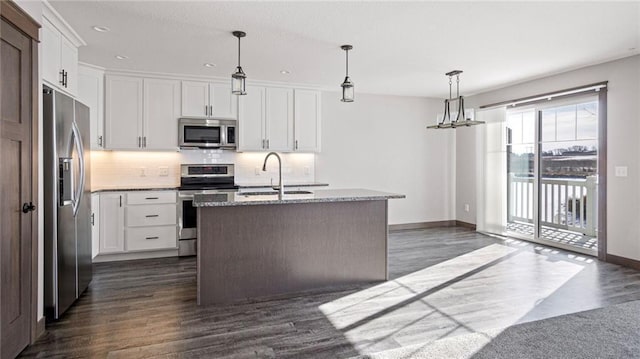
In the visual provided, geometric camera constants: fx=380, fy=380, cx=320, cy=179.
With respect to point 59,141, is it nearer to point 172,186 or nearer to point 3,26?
point 3,26

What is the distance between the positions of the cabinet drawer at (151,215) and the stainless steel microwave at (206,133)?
926 millimetres

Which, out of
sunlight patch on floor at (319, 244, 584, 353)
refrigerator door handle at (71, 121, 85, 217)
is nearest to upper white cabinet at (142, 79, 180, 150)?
refrigerator door handle at (71, 121, 85, 217)

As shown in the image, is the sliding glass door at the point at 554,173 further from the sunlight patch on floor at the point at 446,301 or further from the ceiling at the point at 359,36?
the sunlight patch on floor at the point at 446,301

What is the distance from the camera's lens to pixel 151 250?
498 cm

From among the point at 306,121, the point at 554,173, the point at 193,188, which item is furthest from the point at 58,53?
the point at 554,173

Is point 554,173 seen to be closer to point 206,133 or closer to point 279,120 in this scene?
point 279,120

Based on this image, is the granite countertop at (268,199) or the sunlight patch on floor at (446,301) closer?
the sunlight patch on floor at (446,301)

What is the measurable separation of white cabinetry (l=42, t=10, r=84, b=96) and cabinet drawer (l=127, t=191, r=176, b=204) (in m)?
1.58

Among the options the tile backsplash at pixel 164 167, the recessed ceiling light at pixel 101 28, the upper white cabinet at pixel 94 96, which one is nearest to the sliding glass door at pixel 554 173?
the tile backsplash at pixel 164 167

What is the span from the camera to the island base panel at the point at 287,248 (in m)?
3.32

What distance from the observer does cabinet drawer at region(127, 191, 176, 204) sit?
4.84 m

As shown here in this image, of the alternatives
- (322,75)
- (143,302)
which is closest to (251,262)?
(143,302)

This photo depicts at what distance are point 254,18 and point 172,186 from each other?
3184mm

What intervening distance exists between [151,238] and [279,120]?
248 centimetres
